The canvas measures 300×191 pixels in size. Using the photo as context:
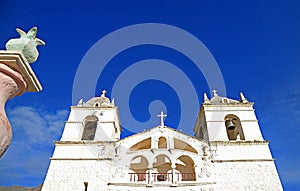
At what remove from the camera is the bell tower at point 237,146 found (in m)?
12.8

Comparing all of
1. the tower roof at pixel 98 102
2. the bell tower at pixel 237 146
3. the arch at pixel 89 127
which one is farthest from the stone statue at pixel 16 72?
the tower roof at pixel 98 102

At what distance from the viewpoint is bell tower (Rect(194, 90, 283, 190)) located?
12781mm

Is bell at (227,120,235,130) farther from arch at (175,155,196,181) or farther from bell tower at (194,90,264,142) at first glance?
arch at (175,155,196,181)

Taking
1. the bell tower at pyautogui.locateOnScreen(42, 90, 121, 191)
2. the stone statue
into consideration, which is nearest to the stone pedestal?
the stone statue

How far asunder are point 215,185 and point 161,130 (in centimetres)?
508

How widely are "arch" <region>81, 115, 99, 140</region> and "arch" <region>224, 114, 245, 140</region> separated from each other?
990cm

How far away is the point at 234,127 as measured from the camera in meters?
15.5

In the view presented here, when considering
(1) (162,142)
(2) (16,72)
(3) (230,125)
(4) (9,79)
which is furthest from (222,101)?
(4) (9,79)

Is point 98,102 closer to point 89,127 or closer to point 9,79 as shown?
point 89,127

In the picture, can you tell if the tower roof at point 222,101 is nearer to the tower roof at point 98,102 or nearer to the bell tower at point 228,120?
the bell tower at point 228,120

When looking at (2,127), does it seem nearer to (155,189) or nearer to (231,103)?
(155,189)

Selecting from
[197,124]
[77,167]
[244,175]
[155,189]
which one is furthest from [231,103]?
[77,167]

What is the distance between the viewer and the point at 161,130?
613 inches

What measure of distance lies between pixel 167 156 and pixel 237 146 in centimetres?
476
